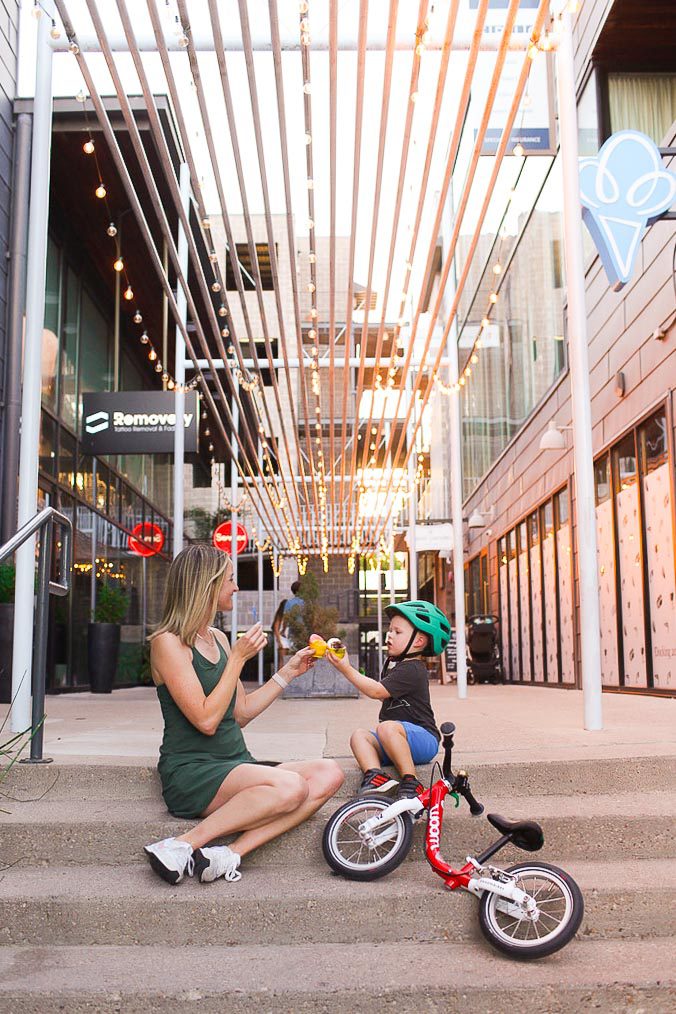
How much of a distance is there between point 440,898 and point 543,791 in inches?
33.3

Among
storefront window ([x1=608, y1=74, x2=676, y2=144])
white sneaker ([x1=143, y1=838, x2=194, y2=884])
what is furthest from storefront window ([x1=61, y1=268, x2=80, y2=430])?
white sneaker ([x1=143, y1=838, x2=194, y2=884])

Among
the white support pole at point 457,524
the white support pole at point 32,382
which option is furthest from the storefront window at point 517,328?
the white support pole at point 32,382

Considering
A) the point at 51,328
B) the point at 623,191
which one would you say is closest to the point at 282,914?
the point at 623,191

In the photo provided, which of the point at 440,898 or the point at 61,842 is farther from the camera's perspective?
the point at 61,842

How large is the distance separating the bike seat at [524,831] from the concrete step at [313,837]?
1.21 ft

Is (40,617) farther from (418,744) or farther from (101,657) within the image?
(101,657)

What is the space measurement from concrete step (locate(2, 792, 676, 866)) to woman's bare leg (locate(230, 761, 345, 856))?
7 cm

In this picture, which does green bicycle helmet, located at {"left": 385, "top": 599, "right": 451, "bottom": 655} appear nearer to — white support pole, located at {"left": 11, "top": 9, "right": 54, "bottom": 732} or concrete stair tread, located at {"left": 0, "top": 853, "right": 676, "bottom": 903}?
concrete stair tread, located at {"left": 0, "top": 853, "right": 676, "bottom": 903}

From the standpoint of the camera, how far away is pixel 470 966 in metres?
2.78

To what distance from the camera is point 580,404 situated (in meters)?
5.27

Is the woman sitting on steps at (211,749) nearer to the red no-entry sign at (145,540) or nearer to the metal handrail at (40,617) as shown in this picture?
the metal handrail at (40,617)

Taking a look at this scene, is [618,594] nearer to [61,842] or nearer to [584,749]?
[584,749]

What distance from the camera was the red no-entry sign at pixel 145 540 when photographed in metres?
15.3

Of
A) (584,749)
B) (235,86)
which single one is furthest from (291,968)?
(235,86)
